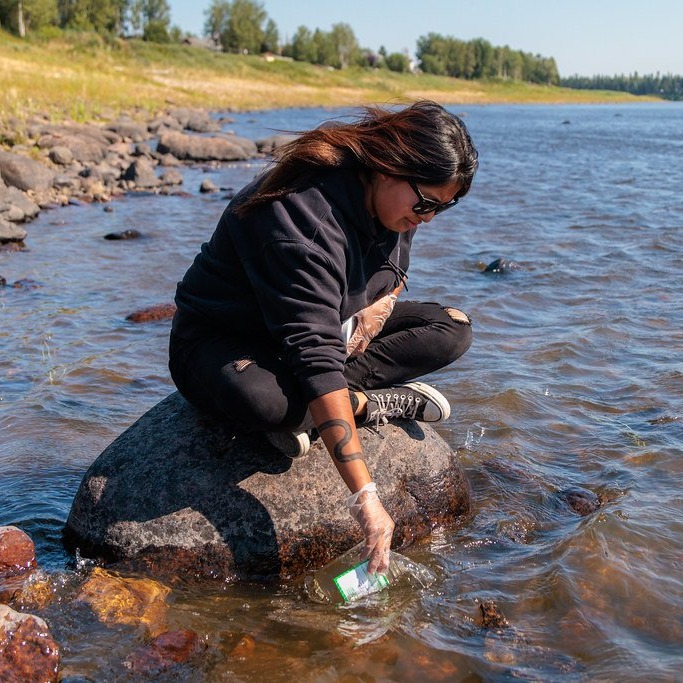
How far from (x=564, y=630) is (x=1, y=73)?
121 ft

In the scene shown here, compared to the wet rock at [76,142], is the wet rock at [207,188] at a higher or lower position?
lower

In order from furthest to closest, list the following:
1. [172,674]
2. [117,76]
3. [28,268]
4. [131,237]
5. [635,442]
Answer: [117,76], [131,237], [28,268], [635,442], [172,674]

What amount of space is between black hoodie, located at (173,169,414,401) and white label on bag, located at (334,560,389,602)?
85cm

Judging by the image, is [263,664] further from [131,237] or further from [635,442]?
[131,237]

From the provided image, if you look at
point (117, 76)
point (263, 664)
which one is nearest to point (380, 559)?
point (263, 664)

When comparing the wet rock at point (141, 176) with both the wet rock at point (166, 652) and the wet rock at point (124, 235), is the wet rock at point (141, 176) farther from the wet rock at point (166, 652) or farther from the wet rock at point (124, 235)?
the wet rock at point (166, 652)

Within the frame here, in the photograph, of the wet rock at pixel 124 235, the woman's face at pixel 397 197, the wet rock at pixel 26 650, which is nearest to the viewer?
the wet rock at pixel 26 650

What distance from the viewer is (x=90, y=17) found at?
8444 cm

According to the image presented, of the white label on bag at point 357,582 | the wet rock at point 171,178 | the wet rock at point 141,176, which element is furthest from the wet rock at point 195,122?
the white label on bag at point 357,582

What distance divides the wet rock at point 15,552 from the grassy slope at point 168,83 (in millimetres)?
2903

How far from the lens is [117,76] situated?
52.8 metres

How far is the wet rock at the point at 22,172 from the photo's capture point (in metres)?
15.3

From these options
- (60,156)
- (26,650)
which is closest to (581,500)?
(26,650)

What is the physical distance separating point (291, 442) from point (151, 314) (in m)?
4.83
